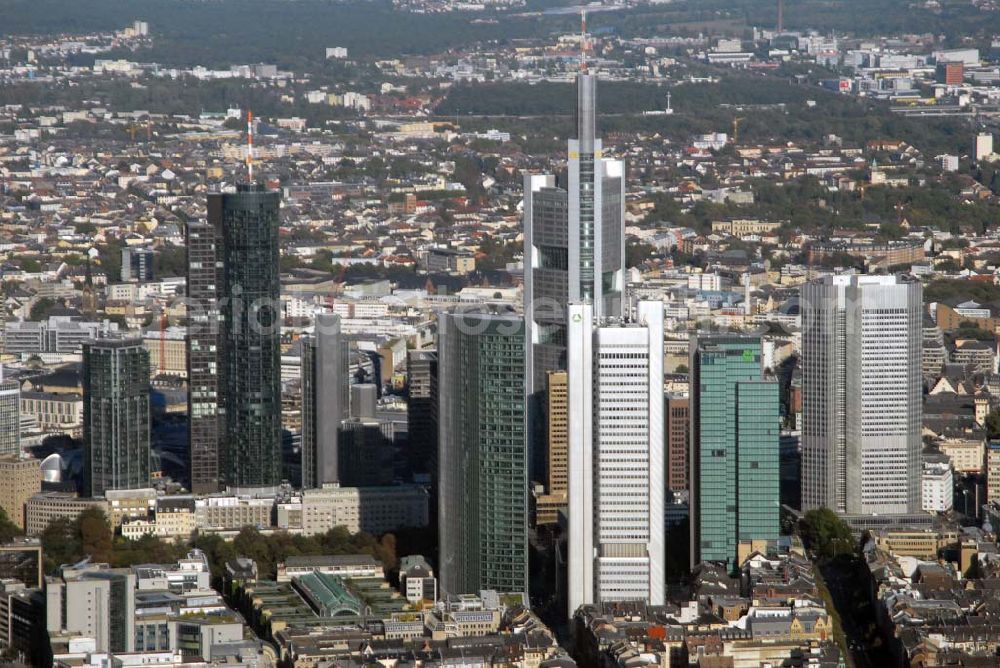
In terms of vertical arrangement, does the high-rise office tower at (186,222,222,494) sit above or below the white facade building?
above

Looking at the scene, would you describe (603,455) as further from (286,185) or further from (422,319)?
(286,185)

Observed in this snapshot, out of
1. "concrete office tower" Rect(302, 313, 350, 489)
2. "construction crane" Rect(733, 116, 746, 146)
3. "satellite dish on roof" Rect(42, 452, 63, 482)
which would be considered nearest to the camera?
"concrete office tower" Rect(302, 313, 350, 489)

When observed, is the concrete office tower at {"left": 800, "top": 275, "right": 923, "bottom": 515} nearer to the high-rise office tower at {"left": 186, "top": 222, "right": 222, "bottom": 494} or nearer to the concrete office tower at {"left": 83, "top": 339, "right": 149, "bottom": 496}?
the high-rise office tower at {"left": 186, "top": 222, "right": 222, "bottom": 494}

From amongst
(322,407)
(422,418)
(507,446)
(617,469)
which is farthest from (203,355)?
(617,469)

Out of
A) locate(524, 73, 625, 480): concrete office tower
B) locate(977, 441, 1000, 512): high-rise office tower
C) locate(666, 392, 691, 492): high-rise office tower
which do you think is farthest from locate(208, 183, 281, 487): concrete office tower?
locate(977, 441, 1000, 512): high-rise office tower

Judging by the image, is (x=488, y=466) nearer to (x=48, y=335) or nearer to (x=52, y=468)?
(x=52, y=468)

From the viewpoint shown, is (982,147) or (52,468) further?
(982,147)

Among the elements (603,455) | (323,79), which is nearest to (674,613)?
(603,455)
